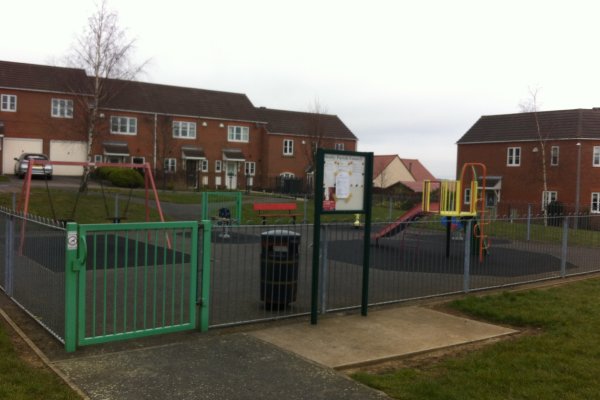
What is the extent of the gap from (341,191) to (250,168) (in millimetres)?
43469

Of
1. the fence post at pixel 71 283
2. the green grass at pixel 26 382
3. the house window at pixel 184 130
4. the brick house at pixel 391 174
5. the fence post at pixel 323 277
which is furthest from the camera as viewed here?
the brick house at pixel 391 174

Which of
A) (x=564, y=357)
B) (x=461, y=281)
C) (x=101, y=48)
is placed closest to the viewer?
(x=564, y=357)

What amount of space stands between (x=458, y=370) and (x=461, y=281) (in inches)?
200

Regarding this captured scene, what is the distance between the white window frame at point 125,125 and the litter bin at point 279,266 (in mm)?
39349

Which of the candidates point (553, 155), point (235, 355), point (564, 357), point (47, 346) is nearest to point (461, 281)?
point (564, 357)

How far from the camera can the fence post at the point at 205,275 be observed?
6.60 meters

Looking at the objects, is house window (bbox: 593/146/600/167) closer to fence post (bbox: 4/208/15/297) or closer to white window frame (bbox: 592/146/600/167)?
white window frame (bbox: 592/146/600/167)

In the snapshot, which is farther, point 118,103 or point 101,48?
point 118,103

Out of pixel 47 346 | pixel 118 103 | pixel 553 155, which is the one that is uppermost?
pixel 118 103

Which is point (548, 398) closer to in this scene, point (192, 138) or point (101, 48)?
point (101, 48)

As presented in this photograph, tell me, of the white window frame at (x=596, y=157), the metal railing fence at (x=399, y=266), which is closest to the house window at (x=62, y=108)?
the metal railing fence at (x=399, y=266)

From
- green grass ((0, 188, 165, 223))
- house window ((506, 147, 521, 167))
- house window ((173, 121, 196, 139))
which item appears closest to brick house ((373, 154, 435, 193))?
house window ((506, 147, 521, 167))

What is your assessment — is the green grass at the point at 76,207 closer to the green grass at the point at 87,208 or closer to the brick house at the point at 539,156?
the green grass at the point at 87,208

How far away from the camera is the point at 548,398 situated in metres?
4.77
